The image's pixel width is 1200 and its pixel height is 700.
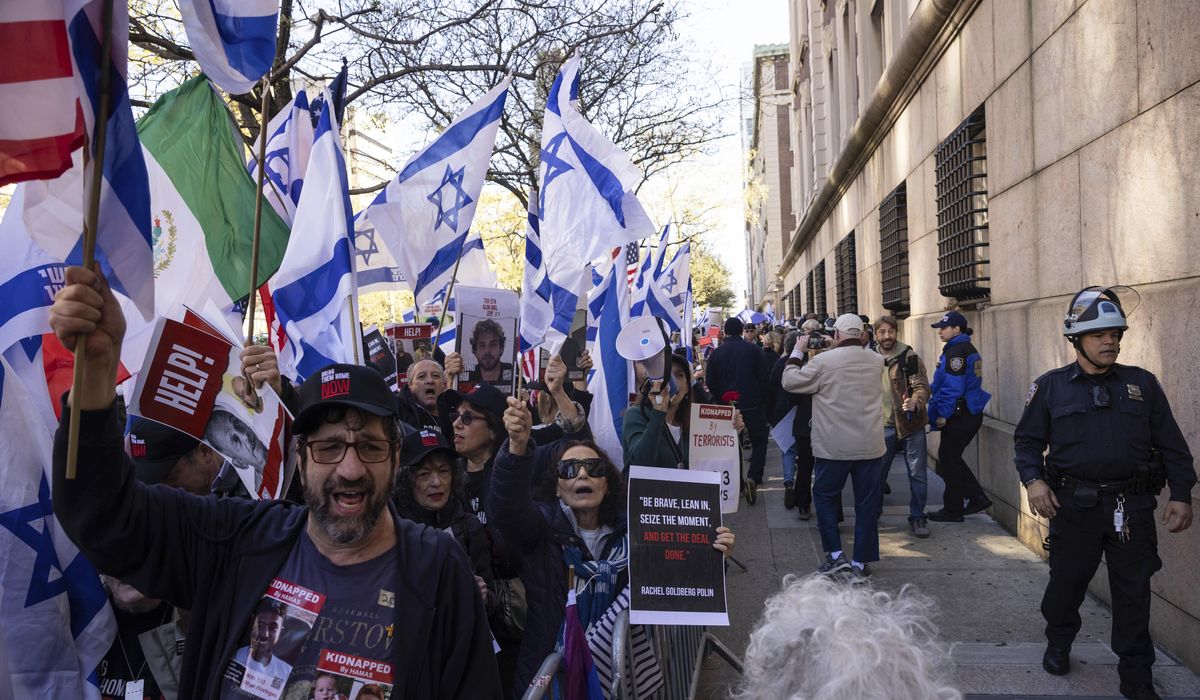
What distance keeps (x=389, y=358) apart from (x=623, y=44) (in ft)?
32.6

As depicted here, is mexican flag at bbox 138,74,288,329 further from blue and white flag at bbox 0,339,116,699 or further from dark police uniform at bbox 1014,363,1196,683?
dark police uniform at bbox 1014,363,1196,683

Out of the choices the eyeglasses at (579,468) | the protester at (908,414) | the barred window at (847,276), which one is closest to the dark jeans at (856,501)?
the protester at (908,414)

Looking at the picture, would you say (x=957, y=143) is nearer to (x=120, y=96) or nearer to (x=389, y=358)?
(x=389, y=358)

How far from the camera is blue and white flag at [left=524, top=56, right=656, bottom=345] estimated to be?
20.3 ft

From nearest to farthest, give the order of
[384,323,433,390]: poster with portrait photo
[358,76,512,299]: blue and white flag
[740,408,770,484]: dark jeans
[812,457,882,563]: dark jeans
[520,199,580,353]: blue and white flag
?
[520,199,580,353]: blue and white flag
[358,76,512,299]: blue and white flag
[812,457,882,563]: dark jeans
[384,323,433,390]: poster with portrait photo
[740,408,770,484]: dark jeans

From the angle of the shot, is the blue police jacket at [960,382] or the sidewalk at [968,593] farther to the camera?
the blue police jacket at [960,382]

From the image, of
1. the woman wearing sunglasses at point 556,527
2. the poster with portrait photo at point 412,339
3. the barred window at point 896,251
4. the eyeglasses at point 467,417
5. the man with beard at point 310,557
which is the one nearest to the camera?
the man with beard at point 310,557

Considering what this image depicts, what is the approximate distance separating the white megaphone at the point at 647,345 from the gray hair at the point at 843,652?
391cm

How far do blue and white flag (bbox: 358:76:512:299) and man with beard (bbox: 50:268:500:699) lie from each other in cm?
372

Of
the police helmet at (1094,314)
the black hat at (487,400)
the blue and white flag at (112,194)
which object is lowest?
the black hat at (487,400)

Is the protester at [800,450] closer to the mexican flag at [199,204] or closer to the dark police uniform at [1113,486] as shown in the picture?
the dark police uniform at [1113,486]

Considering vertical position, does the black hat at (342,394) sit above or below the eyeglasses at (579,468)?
above

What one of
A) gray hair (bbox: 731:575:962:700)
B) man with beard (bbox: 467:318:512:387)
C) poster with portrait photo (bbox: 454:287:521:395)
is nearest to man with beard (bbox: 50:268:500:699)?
gray hair (bbox: 731:575:962:700)

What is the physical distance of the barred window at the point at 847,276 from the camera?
20438 millimetres
